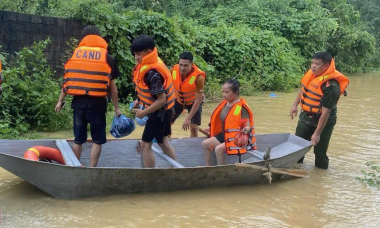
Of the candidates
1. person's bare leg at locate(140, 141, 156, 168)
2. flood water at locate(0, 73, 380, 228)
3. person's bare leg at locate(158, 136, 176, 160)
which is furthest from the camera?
person's bare leg at locate(158, 136, 176, 160)

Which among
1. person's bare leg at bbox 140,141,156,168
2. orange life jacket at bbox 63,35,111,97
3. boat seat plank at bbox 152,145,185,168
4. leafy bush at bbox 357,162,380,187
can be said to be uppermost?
orange life jacket at bbox 63,35,111,97

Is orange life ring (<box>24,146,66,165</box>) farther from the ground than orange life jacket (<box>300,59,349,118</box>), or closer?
closer

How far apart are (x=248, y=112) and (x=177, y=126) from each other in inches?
148

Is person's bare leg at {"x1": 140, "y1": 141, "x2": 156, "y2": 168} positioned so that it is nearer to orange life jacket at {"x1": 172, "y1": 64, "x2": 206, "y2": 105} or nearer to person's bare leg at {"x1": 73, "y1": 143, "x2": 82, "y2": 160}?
person's bare leg at {"x1": 73, "y1": 143, "x2": 82, "y2": 160}

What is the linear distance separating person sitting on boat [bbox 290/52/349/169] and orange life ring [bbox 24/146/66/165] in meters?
3.11

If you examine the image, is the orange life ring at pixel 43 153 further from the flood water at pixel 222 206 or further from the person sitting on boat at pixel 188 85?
the person sitting on boat at pixel 188 85

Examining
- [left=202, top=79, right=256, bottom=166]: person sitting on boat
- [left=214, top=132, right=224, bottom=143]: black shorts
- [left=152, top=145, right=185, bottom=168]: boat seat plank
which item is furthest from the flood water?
[left=214, top=132, right=224, bottom=143]: black shorts

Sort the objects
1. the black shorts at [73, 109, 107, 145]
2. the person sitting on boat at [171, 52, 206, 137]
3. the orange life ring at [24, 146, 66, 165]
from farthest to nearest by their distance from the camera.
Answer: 1. the person sitting on boat at [171, 52, 206, 137]
2. the black shorts at [73, 109, 107, 145]
3. the orange life ring at [24, 146, 66, 165]

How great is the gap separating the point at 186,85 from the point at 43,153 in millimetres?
2175

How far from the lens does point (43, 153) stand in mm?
5051

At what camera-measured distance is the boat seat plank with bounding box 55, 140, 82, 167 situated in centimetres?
493

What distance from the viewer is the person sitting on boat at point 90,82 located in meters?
4.95

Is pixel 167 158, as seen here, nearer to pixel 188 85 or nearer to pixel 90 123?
pixel 90 123

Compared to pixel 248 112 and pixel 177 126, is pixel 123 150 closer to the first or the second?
pixel 248 112
